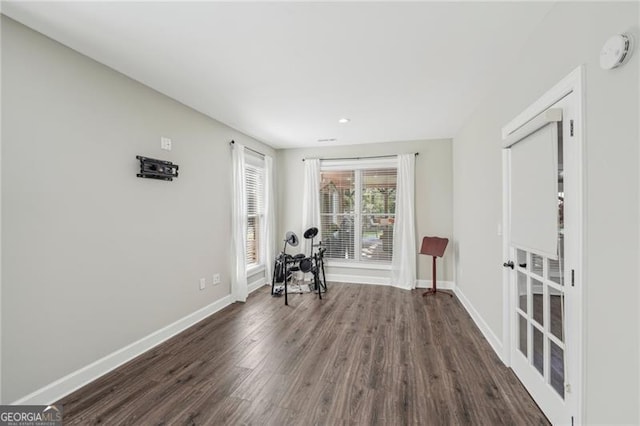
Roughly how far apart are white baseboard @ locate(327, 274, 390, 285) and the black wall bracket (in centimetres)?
331

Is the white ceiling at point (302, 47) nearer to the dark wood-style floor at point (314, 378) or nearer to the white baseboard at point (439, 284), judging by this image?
the dark wood-style floor at point (314, 378)

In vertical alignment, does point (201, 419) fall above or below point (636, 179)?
below

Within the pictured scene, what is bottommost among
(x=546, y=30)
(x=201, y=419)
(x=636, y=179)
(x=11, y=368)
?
(x=201, y=419)

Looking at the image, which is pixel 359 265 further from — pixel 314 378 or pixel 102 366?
pixel 102 366

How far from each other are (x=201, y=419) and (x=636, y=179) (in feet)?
8.54

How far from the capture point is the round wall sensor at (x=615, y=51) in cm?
104

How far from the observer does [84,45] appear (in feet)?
6.39

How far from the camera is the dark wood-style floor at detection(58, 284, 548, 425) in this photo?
69.1 inches

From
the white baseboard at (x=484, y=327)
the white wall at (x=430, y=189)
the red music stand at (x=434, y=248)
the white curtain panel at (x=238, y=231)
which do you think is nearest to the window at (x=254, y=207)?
the white curtain panel at (x=238, y=231)

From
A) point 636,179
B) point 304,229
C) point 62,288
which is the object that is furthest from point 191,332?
point 636,179

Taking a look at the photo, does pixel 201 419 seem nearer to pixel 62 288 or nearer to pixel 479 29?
pixel 62 288

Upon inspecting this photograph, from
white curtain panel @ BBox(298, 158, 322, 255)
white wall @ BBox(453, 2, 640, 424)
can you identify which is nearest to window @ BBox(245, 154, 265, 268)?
white curtain panel @ BBox(298, 158, 322, 255)

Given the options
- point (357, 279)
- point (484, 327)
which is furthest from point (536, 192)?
point (357, 279)

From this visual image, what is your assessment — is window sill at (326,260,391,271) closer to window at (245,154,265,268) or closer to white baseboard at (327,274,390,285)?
white baseboard at (327,274,390,285)
